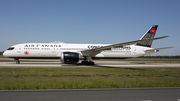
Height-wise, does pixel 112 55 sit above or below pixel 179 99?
above

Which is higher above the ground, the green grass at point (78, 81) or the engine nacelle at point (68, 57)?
the engine nacelle at point (68, 57)

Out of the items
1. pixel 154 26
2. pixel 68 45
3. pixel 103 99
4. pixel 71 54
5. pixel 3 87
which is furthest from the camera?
pixel 154 26

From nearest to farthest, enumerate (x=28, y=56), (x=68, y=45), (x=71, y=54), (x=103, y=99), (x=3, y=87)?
(x=103, y=99)
(x=3, y=87)
(x=71, y=54)
(x=28, y=56)
(x=68, y=45)

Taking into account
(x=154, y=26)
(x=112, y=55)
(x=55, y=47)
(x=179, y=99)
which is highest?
(x=154, y=26)

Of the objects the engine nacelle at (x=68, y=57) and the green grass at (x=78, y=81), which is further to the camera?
the engine nacelle at (x=68, y=57)

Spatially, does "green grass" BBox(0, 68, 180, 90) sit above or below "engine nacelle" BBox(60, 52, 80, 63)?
below

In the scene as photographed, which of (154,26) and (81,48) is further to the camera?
(154,26)

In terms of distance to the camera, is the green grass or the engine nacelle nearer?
the green grass

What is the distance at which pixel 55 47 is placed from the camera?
2450 centimetres

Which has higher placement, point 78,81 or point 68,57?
point 68,57

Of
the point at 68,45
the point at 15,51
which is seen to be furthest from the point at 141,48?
the point at 15,51

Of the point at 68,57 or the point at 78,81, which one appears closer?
the point at 78,81

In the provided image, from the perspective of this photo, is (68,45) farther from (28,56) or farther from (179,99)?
(179,99)

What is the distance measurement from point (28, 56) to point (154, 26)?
2362 cm
